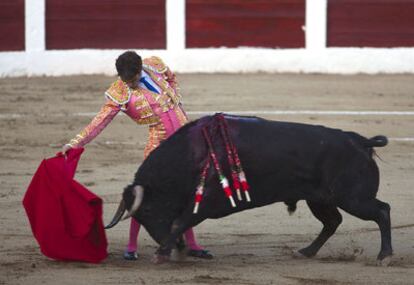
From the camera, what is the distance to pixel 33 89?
1184 cm

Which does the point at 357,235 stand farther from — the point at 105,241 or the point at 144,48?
the point at 144,48

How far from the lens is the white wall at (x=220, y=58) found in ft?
42.2

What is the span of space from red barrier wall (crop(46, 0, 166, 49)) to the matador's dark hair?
26.1 feet

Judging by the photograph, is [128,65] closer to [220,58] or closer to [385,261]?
[385,261]

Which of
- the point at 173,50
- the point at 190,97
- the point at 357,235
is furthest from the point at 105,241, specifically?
the point at 173,50

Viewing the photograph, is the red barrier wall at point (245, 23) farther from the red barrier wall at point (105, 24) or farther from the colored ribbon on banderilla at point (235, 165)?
the colored ribbon on banderilla at point (235, 165)

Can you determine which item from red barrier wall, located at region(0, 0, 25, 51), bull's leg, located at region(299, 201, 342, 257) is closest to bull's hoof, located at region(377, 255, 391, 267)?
bull's leg, located at region(299, 201, 342, 257)

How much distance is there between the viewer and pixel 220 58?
12.9 m

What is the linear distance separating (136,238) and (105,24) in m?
7.92

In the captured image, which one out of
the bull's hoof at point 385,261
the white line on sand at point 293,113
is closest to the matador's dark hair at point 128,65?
the bull's hoof at point 385,261

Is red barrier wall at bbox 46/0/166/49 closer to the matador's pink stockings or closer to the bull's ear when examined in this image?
the matador's pink stockings

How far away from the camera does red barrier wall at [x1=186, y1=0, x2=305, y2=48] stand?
42.5 ft

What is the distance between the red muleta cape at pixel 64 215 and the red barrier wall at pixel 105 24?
7739mm

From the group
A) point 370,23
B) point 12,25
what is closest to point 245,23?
point 370,23
